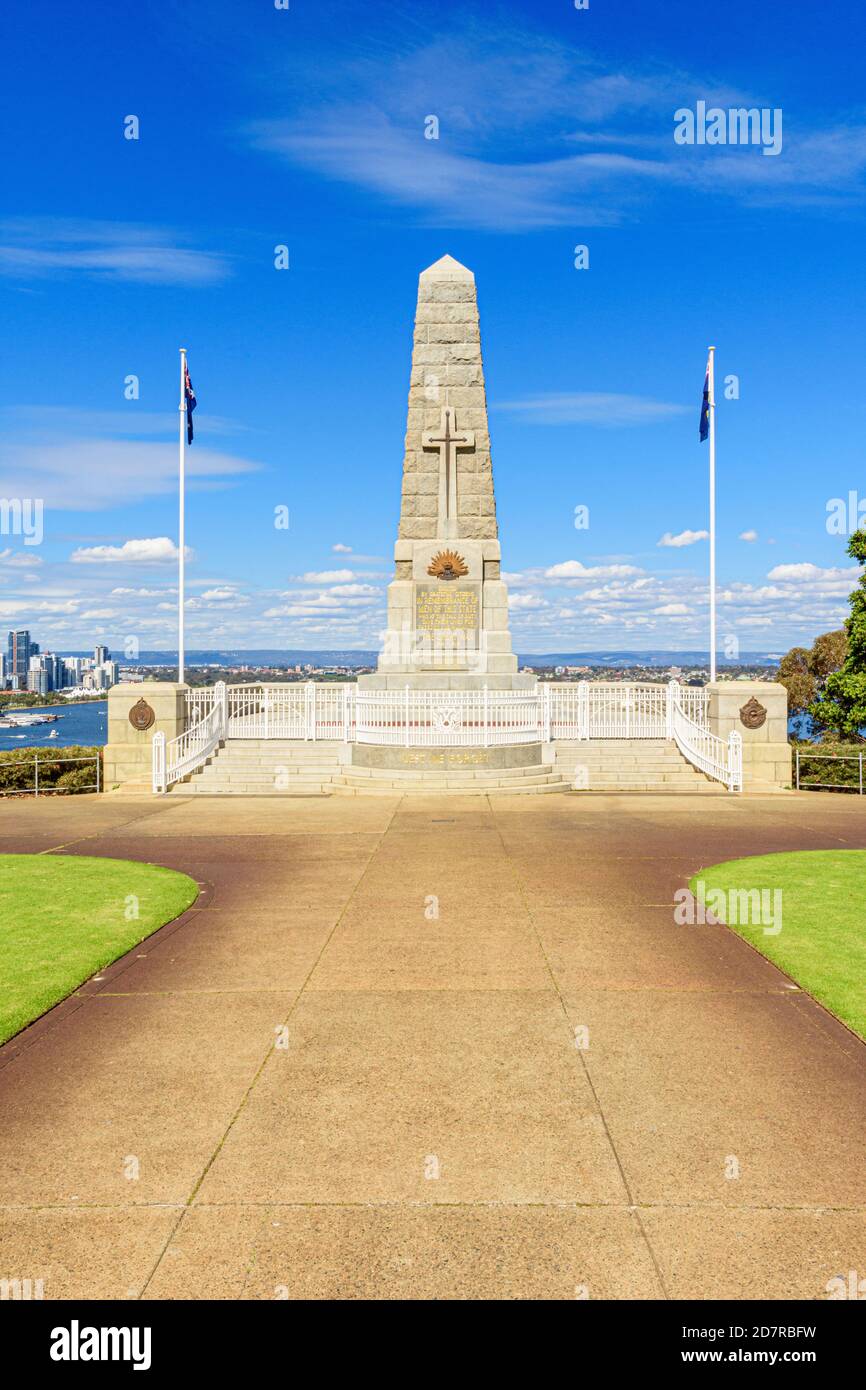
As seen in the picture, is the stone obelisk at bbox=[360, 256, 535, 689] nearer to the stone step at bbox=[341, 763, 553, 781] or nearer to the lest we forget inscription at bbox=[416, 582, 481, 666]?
the lest we forget inscription at bbox=[416, 582, 481, 666]

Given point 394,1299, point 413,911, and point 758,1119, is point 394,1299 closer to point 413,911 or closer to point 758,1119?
point 758,1119

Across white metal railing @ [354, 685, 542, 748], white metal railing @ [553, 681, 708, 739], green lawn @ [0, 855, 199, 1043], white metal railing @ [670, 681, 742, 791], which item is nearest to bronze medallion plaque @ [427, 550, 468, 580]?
white metal railing @ [553, 681, 708, 739]

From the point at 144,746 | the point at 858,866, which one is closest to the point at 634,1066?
the point at 858,866

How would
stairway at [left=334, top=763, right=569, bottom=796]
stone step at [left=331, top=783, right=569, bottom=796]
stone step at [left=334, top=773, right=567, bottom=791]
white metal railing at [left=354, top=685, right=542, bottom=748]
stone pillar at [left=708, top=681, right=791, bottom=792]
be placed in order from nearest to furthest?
stone step at [left=331, top=783, right=569, bottom=796] < stairway at [left=334, top=763, right=569, bottom=796] < stone step at [left=334, top=773, right=567, bottom=791] < white metal railing at [left=354, top=685, right=542, bottom=748] < stone pillar at [left=708, top=681, right=791, bottom=792]

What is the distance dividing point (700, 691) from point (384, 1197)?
17.8 m

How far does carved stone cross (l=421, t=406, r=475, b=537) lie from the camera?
23531mm

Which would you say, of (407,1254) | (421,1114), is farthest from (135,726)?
(407,1254)

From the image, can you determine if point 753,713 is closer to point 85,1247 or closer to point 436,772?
point 436,772

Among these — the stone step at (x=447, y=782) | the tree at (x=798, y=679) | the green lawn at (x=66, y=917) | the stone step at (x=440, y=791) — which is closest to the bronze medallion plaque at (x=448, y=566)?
the stone step at (x=447, y=782)

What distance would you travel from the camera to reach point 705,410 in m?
21.9

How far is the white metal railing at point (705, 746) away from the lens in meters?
17.2

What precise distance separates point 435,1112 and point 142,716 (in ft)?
50.5

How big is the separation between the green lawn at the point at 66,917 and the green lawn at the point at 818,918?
4.86 m

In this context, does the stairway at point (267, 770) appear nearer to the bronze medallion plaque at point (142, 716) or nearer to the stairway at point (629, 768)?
the bronze medallion plaque at point (142, 716)
